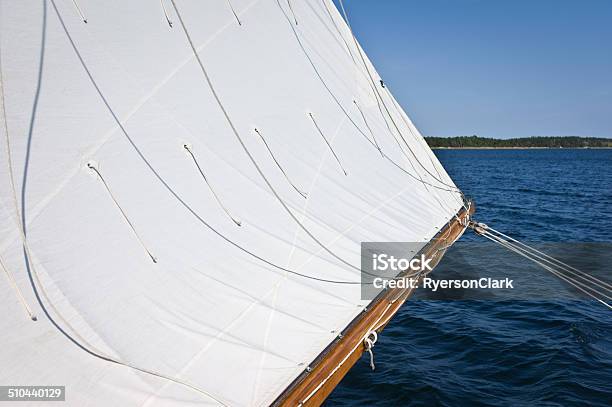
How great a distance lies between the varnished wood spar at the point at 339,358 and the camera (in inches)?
120

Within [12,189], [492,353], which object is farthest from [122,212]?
[492,353]

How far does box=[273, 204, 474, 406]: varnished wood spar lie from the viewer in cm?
304

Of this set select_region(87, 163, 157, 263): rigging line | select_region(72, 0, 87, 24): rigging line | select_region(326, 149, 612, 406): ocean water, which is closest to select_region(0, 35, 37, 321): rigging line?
select_region(87, 163, 157, 263): rigging line

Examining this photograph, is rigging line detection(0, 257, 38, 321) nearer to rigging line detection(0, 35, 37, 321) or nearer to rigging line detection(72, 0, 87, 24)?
rigging line detection(0, 35, 37, 321)

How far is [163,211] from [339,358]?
1615mm

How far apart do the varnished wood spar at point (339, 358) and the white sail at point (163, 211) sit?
10 centimetres

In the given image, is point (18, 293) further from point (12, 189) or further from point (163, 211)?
point (163, 211)

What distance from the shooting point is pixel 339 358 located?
3.54 meters

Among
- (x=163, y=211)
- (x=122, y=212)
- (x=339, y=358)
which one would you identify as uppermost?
(x=339, y=358)

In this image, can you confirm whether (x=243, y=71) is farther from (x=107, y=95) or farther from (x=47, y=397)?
(x=47, y=397)

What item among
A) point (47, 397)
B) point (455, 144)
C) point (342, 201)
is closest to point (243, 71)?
point (342, 201)

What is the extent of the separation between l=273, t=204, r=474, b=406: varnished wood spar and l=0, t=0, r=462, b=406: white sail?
3.9 inches

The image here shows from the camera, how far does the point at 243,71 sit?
502 cm

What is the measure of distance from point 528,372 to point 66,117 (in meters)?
6.79
